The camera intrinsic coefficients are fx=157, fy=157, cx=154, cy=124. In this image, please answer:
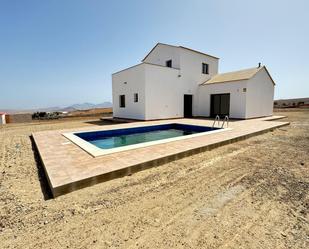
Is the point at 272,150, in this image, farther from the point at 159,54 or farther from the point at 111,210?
the point at 159,54

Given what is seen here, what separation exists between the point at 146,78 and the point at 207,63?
300 inches

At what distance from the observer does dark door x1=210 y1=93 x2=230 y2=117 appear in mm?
14094

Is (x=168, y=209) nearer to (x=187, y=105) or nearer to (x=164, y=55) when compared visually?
(x=187, y=105)

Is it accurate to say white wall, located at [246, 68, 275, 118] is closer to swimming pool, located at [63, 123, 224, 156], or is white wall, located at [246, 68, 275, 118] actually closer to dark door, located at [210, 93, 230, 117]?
dark door, located at [210, 93, 230, 117]

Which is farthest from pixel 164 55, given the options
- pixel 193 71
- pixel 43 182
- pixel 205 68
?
pixel 43 182

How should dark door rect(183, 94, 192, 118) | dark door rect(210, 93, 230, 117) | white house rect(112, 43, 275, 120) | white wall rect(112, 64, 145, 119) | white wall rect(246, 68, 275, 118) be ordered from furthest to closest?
1. dark door rect(183, 94, 192, 118)
2. dark door rect(210, 93, 230, 117)
3. white wall rect(246, 68, 275, 118)
4. white house rect(112, 43, 275, 120)
5. white wall rect(112, 64, 145, 119)

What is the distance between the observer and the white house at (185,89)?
1204cm

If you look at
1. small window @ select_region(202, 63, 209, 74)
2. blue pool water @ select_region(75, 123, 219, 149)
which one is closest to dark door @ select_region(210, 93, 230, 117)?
small window @ select_region(202, 63, 209, 74)

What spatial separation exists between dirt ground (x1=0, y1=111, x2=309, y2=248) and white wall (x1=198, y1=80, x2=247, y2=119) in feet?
31.6

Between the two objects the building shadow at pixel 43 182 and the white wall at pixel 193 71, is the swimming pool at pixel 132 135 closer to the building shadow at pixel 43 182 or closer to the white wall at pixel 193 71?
the building shadow at pixel 43 182

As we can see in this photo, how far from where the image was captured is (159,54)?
15.1m

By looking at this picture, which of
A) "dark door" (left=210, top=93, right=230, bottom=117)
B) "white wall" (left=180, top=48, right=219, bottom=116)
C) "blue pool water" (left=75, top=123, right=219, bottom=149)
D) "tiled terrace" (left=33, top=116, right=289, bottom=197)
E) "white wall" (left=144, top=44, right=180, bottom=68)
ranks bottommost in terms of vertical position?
"blue pool water" (left=75, top=123, right=219, bottom=149)

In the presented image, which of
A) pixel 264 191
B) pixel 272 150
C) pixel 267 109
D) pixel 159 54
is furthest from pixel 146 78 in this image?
pixel 267 109

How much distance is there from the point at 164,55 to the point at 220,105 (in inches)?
272
